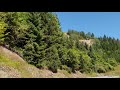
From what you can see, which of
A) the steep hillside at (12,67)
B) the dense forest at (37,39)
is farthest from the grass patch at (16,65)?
the dense forest at (37,39)

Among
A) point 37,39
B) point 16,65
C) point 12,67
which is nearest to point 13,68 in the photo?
point 12,67

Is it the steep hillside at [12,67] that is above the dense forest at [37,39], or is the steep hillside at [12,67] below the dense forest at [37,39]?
below

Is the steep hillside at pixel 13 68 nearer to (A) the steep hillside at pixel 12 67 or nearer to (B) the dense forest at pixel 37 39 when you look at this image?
(A) the steep hillside at pixel 12 67

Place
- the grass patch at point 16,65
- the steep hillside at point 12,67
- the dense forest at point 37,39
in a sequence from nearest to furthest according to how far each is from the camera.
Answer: the steep hillside at point 12,67
the grass patch at point 16,65
the dense forest at point 37,39

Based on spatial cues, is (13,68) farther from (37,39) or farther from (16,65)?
(37,39)

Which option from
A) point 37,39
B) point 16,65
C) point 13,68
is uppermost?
point 37,39

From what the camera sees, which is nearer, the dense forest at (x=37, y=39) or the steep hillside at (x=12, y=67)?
the steep hillside at (x=12, y=67)

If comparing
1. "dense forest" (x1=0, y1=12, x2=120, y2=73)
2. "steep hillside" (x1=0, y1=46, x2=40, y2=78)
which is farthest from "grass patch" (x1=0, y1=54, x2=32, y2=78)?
"dense forest" (x1=0, y1=12, x2=120, y2=73)

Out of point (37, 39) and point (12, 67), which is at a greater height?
point (37, 39)

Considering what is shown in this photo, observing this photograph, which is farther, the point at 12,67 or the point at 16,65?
the point at 16,65

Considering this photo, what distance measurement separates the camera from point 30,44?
3956cm

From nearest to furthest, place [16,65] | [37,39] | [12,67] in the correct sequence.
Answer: [12,67], [16,65], [37,39]
